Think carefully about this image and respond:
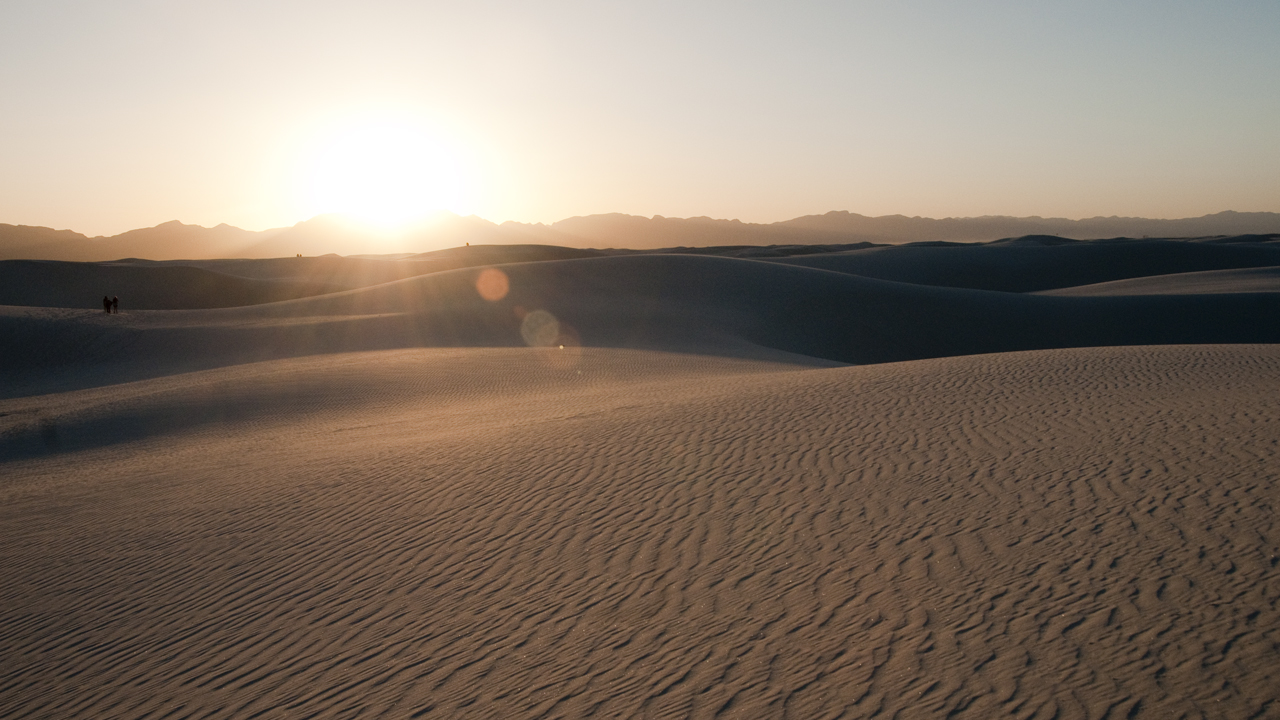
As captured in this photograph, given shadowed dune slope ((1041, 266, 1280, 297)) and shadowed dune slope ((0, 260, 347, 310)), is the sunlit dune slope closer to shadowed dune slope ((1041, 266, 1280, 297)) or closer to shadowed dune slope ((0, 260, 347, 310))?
shadowed dune slope ((0, 260, 347, 310))

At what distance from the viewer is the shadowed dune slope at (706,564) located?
168 inches

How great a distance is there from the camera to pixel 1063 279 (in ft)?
184

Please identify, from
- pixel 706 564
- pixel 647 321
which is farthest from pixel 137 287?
pixel 706 564

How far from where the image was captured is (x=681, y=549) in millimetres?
6137

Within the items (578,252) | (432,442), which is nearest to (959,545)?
(432,442)

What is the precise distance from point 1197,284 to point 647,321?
24.5 meters

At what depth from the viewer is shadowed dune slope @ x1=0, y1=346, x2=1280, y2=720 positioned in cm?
426

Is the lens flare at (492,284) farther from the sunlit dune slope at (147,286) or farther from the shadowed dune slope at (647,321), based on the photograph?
the sunlit dune slope at (147,286)

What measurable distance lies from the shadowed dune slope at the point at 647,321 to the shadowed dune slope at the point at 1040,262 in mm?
18267

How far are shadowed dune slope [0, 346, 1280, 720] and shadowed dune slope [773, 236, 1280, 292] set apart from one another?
4396 centimetres

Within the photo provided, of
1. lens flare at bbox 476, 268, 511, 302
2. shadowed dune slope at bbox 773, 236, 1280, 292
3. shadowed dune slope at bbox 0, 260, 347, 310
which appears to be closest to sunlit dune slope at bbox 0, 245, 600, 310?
shadowed dune slope at bbox 0, 260, 347, 310

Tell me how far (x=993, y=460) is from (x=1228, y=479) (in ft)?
5.69

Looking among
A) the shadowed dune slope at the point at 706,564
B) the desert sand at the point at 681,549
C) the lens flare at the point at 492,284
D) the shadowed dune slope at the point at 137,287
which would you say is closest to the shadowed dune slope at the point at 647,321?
the lens flare at the point at 492,284

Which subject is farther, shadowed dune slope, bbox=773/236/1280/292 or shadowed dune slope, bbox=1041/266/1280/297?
shadowed dune slope, bbox=773/236/1280/292
